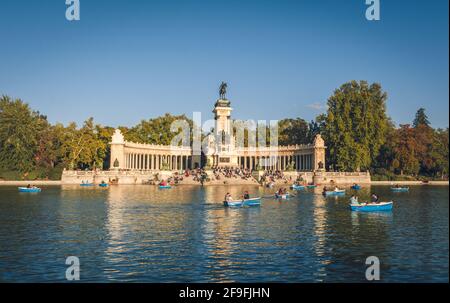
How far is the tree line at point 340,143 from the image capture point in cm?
9344

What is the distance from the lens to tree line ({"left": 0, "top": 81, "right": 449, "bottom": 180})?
9344cm

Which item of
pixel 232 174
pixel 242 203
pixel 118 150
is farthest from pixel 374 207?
pixel 118 150

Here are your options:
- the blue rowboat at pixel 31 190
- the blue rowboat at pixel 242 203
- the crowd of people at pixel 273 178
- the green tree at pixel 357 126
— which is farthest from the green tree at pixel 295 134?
the blue rowboat at pixel 242 203

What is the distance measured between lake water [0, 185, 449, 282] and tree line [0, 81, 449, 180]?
187 ft

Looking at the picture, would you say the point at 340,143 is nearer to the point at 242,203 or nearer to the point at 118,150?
the point at 118,150

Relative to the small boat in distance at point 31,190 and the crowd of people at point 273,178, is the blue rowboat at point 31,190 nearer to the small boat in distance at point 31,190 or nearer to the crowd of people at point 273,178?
the small boat in distance at point 31,190

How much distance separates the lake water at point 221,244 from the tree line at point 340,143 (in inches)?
2246

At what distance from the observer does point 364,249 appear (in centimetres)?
2266

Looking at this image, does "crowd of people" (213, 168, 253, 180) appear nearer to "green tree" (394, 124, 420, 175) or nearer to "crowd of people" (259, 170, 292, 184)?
"crowd of people" (259, 170, 292, 184)

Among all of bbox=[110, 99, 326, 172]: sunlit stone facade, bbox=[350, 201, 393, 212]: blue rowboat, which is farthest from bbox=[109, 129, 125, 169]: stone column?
bbox=[350, 201, 393, 212]: blue rowboat
